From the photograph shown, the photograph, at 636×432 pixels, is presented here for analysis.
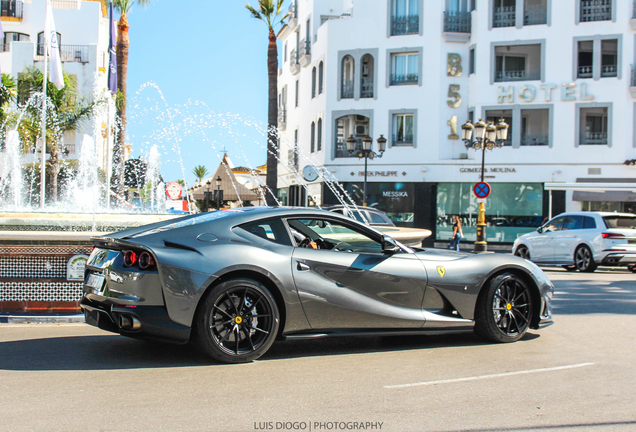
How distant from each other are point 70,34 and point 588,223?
38020mm

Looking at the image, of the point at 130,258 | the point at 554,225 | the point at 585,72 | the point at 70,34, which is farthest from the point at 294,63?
the point at 130,258

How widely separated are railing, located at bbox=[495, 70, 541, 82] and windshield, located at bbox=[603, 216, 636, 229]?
16.2 metres

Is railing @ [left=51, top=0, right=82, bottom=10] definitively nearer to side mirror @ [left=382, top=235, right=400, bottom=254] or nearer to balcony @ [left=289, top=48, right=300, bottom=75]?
balcony @ [left=289, top=48, right=300, bottom=75]

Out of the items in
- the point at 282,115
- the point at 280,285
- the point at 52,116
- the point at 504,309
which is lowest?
the point at 504,309

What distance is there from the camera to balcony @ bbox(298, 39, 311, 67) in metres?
39.3

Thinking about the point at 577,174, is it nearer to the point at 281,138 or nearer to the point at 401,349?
the point at 281,138

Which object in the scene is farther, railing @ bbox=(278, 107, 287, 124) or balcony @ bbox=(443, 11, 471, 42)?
railing @ bbox=(278, 107, 287, 124)

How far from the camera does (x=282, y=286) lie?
5.77m

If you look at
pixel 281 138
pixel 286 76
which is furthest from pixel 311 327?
pixel 286 76

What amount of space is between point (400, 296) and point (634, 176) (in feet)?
94.1

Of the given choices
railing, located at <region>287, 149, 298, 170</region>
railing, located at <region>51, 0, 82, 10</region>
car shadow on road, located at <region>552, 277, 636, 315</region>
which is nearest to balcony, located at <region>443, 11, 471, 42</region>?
railing, located at <region>287, 149, 298, 170</region>

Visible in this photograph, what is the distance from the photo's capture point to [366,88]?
34906mm

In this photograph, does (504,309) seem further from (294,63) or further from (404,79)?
(294,63)

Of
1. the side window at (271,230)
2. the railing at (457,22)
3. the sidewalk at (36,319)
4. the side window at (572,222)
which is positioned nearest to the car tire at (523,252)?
the side window at (572,222)
